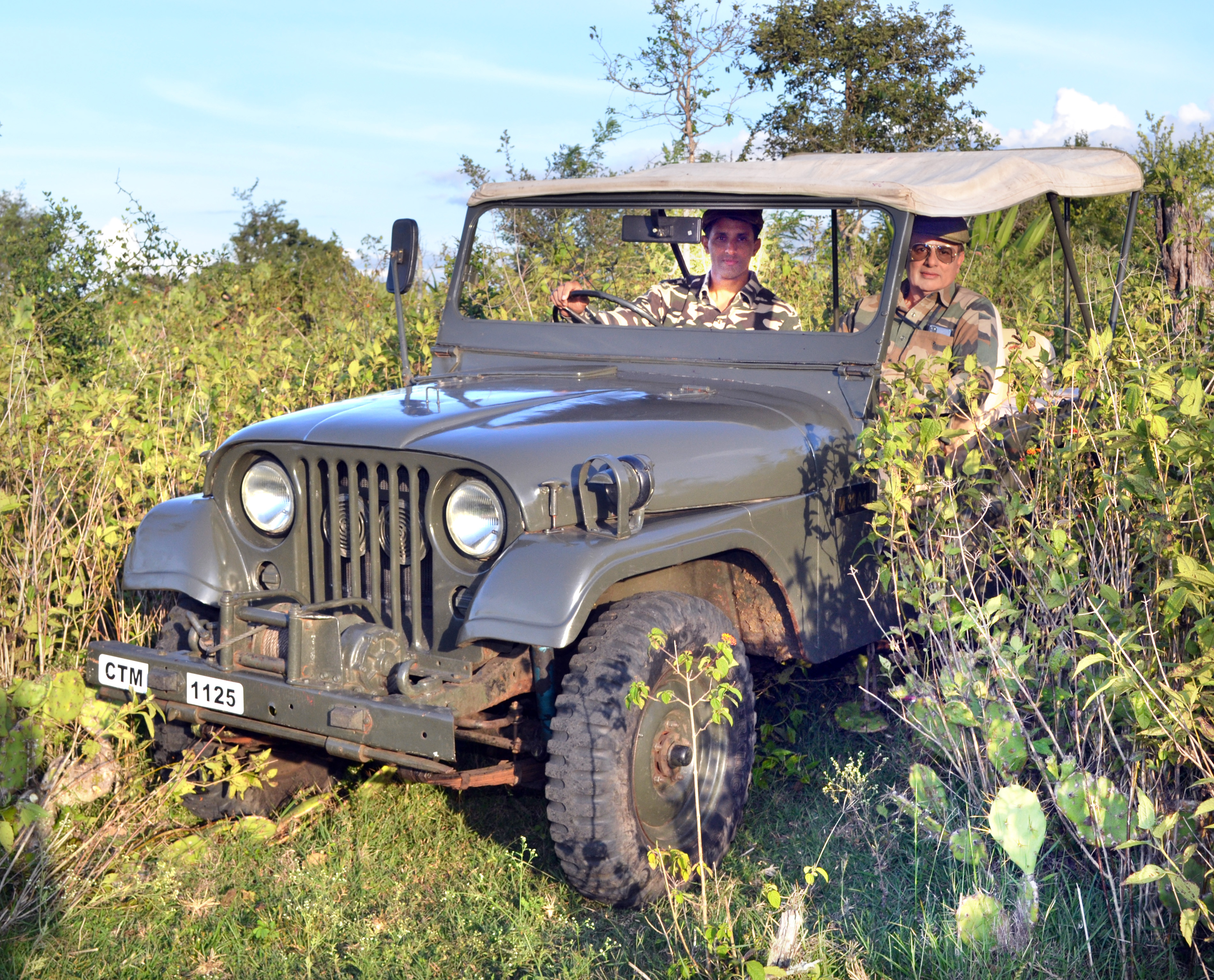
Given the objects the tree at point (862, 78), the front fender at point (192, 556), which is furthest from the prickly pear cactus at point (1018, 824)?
the tree at point (862, 78)

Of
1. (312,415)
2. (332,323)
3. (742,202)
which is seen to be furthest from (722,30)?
(312,415)

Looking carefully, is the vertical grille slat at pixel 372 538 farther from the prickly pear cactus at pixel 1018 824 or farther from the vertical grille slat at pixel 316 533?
the prickly pear cactus at pixel 1018 824

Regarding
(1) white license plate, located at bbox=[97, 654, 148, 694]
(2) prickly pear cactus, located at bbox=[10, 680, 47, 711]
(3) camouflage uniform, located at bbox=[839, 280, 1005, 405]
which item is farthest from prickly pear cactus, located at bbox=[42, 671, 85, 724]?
(3) camouflage uniform, located at bbox=[839, 280, 1005, 405]

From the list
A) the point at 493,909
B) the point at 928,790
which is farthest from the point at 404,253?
the point at 928,790

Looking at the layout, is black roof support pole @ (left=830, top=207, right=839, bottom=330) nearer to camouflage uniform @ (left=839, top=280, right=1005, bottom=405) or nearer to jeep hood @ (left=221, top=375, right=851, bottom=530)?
camouflage uniform @ (left=839, top=280, right=1005, bottom=405)

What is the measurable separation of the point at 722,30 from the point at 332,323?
572cm

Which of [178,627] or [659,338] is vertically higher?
[659,338]

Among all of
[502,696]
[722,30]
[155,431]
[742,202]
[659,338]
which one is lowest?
[502,696]

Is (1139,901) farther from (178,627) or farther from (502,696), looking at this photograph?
(178,627)

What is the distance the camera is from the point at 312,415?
3.26 m

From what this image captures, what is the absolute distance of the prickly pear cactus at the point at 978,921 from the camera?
8.22 ft

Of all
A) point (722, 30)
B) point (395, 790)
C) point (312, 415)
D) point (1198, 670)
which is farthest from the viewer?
point (722, 30)

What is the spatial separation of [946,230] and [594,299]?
1.30 m

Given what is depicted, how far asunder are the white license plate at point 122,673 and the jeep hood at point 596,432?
2.09ft
